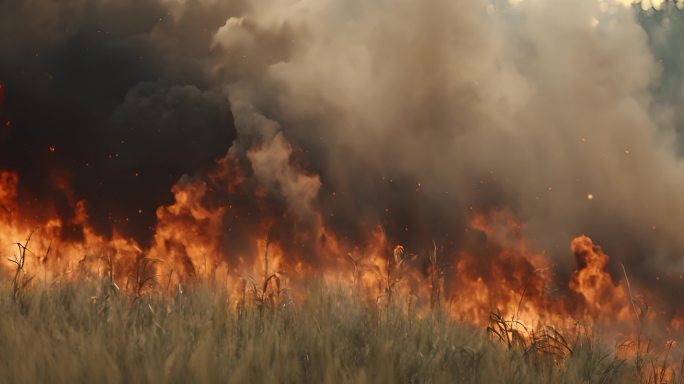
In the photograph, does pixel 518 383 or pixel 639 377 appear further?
pixel 639 377

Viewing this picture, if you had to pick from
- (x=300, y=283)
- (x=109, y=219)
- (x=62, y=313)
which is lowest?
(x=62, y=313)

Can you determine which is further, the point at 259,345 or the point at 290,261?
the point at 290,261

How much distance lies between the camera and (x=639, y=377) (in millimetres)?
4637

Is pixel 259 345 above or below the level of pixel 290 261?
below

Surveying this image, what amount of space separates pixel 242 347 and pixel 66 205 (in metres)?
49.1

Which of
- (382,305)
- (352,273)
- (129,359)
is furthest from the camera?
(352,273)

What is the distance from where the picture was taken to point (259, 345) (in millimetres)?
3822

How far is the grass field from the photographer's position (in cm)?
345

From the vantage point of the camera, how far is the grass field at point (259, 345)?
345cm

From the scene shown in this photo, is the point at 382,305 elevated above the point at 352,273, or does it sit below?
below

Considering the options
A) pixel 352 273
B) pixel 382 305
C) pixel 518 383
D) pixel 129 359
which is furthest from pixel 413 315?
pixel 129 359

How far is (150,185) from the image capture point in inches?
2057

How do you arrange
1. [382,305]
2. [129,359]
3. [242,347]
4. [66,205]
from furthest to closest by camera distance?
[66,205], [382,305], [242,347], [129,359]

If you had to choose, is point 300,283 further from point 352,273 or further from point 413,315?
point 413,315
